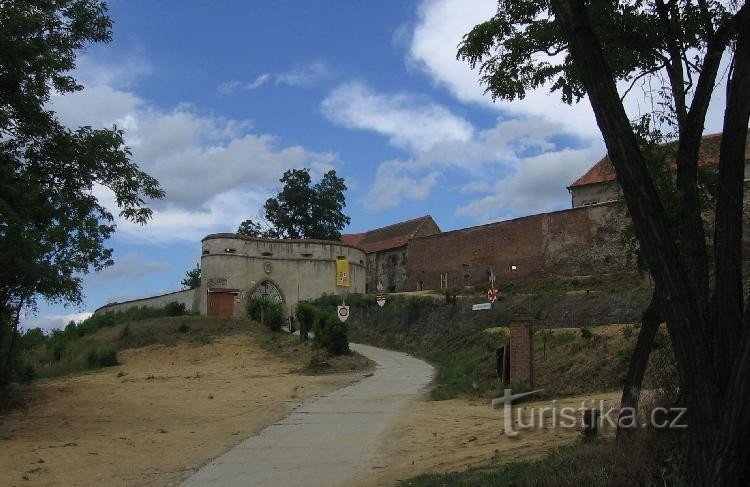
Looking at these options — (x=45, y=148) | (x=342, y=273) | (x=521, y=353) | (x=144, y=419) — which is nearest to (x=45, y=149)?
(x=45, y=148)

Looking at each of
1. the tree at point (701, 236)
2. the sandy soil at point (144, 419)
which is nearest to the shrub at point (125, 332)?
the sandy soil at point (144, 419)

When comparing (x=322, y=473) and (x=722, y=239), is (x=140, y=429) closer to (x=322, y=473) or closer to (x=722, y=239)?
(x=322, y=473)

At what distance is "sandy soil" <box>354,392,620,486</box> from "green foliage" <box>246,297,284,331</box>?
22.4m

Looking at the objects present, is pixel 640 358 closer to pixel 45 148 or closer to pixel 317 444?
pixel 317 444

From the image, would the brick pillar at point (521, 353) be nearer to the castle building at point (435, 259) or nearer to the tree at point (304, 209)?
the castle building at point (435, 259)

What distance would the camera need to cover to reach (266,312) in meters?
39.3

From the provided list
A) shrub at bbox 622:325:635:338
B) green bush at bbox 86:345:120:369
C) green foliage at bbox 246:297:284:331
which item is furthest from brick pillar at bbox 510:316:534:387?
green foliage at bbox 246:297:284:331

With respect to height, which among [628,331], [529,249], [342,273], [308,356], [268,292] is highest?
[529,249]

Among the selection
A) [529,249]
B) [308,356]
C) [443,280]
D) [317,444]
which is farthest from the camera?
[443,280]

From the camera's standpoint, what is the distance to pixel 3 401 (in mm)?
18172

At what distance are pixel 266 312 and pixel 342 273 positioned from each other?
11.3 m

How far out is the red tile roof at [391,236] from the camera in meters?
57.7

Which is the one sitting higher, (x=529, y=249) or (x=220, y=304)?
(x=529, y=249)

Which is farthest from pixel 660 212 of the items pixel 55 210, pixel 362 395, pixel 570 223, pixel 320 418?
pixel 570 223
